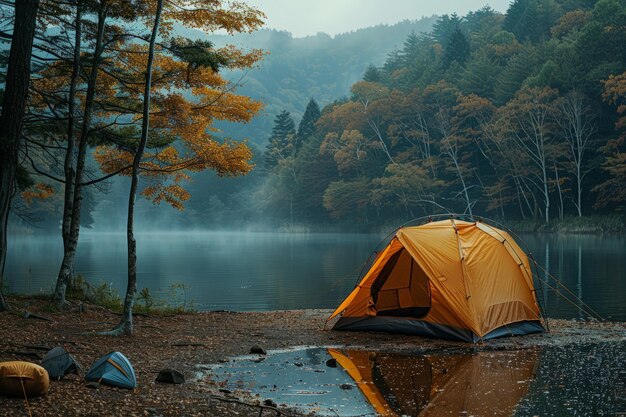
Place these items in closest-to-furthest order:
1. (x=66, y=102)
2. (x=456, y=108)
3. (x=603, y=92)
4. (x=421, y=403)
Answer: (x=421, y=403) → (x=66, y=102) → (x=603, y=92) → (x=456, y=108)

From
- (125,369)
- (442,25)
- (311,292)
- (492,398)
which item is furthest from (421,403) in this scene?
(442,25)

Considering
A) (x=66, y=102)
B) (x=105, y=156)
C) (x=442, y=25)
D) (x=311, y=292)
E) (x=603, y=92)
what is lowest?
(x=311, y=292)

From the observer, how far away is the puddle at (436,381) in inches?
312

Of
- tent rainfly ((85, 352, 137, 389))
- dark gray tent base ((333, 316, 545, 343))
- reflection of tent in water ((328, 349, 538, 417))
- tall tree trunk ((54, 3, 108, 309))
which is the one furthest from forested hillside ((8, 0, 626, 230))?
tent rainfly ((85, 352, 137, 389))

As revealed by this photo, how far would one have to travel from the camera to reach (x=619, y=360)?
10.6m

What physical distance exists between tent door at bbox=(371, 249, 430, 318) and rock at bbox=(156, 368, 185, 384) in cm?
586

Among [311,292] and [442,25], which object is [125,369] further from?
[442,25]

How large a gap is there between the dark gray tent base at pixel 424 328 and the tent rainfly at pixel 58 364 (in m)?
6.48

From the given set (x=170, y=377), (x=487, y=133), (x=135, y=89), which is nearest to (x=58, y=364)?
(x=170, y=377)

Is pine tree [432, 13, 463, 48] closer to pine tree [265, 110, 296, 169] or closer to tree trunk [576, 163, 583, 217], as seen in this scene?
pine tree [265, 110, 296, 169]

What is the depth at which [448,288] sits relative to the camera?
1278 cm

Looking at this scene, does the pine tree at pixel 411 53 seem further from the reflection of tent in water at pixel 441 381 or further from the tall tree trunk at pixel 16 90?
the reflection of tent in water at pixel 441 381

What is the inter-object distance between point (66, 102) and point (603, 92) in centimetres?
4826

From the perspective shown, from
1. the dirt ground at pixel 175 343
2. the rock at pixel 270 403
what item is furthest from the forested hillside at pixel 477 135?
the rock at pixel 270 403
